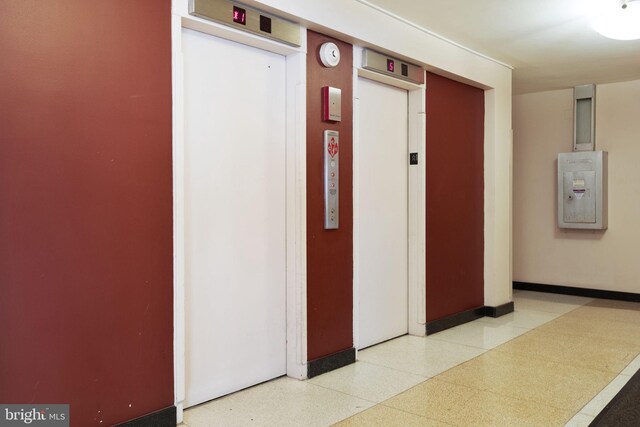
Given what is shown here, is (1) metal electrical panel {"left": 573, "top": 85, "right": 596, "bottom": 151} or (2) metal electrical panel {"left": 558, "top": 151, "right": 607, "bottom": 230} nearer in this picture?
(2) metal electrical panel {"left": 558, "top": 151, "right": 607, "bottom": 230}

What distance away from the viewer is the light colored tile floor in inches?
115

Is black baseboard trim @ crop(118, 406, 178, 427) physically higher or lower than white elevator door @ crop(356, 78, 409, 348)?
lower

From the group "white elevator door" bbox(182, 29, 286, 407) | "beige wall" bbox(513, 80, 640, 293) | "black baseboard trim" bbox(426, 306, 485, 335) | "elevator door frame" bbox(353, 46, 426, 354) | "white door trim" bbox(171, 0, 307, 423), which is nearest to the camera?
"white elevator door" bbox(182, 29, 286, 407)

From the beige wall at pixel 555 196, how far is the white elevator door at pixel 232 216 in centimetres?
470

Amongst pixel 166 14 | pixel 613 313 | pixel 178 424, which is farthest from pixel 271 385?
pixel 613 313

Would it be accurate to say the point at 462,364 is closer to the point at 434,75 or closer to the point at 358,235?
the point at 358,235

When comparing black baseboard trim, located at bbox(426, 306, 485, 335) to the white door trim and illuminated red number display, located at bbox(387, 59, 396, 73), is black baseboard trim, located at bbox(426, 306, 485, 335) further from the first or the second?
illuminated red number display, located at bbox(387, 59, 396, 73)

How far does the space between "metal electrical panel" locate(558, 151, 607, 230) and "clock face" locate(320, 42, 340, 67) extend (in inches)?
165

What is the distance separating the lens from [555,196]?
691 centimetres

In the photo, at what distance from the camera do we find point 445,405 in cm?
309

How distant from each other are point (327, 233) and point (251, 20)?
58.9 inches

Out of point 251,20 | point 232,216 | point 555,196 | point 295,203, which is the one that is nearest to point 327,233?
point 295,203

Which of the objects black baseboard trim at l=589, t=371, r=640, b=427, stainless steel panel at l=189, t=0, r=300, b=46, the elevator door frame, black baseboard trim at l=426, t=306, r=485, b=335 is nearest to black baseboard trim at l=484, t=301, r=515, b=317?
black baseboard trim at l=426, t=306, r=485, b=335

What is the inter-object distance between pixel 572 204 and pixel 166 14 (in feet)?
18.3
